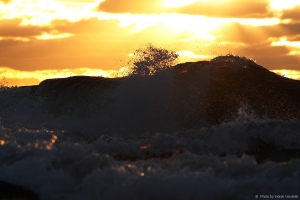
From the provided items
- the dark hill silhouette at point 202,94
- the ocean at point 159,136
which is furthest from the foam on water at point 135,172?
the dark hill silhouette at point 202,94

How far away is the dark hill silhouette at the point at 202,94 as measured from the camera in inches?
1001

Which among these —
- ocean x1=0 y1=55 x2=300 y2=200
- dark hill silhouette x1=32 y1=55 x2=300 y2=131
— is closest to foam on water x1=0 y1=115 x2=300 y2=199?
ocean x1=0 y1=55 x2=300 y2=200

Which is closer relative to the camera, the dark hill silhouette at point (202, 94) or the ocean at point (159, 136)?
the ocean at point (159, 136)

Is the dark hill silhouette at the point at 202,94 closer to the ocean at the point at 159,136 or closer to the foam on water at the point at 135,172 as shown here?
the ocean at the point at 159,136

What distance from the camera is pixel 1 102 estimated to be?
32.8 meters

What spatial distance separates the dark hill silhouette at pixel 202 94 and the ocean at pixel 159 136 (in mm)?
54

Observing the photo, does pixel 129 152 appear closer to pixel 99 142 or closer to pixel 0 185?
pixel 99 142

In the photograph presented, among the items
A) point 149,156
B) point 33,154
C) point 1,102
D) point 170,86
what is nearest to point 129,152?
point 149,156

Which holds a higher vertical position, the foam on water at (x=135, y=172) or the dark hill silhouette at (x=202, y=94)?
the dark hill silhouette at (x=202, y=94)

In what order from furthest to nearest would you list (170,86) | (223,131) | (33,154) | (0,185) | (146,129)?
1. (170,86)
2. (146,129)
3. (223,131)
4. (33,154)
5. (0,185)

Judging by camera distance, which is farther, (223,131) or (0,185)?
(223,131)

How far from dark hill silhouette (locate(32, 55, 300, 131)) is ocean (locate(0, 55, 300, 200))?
2.1 inches

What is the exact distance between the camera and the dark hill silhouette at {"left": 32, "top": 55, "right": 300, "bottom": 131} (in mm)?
25438

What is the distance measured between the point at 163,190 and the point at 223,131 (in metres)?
6.57
